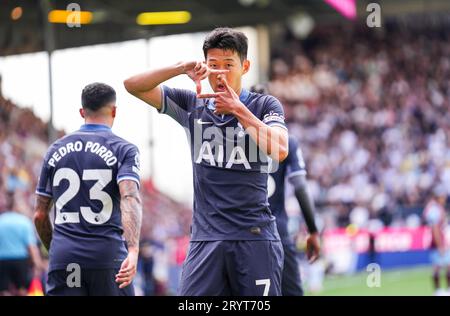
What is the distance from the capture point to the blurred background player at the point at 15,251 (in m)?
13.5

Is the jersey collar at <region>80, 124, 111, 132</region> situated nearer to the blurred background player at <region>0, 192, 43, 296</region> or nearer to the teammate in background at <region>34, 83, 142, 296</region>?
the teammate in background at <region>34, 83, 142, 296</region>

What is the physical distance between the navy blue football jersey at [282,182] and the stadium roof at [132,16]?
10.1 metres

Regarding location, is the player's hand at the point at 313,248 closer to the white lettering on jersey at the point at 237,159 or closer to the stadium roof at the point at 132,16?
the white lettering on jersey at the point at 237,159

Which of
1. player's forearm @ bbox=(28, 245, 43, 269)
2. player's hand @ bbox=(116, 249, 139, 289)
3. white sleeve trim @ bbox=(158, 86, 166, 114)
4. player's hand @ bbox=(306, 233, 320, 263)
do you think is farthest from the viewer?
player's forearm @ bbox=(28, 245, 43, 269)

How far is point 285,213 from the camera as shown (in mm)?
9398

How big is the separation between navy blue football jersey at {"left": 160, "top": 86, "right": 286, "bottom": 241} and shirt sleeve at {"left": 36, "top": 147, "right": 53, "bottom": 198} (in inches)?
56.2

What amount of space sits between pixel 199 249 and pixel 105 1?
20964 millimetres

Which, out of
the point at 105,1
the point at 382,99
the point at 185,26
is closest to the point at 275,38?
the point at 382,99

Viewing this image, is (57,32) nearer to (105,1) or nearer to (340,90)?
(105,1)

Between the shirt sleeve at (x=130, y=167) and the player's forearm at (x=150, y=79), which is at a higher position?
the player's forearm at (x=150, y=79)

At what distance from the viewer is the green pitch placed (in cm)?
1944

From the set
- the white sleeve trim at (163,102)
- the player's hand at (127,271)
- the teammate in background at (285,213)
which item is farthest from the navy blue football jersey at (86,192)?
the teammate in background at (285,213)

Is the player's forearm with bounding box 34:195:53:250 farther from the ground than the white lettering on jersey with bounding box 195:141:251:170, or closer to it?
closer to it

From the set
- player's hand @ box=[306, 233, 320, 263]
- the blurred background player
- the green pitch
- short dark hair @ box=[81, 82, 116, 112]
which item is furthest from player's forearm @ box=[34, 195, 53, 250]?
the green pitch
